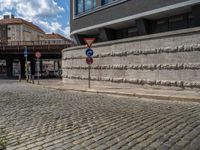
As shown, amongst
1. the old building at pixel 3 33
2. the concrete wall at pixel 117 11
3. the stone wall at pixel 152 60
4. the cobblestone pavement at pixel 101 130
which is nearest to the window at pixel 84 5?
the concrete wall at pixel 117 11

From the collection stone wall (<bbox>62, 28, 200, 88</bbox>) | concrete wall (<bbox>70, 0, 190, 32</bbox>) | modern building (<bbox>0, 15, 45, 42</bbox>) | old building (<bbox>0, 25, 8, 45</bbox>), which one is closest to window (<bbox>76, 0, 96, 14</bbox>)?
concrete wall (<bbox>70, 0, 190, 32</bbox>)

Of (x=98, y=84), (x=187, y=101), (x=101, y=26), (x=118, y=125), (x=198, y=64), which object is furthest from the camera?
(x=101, y=26)

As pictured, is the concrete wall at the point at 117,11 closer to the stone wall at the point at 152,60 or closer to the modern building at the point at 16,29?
the stone wall at the point at 152,60

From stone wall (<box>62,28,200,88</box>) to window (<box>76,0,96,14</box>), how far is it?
554 centimetres

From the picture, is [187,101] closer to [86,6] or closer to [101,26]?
[101,26]

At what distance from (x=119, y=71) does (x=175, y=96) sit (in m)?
6.13

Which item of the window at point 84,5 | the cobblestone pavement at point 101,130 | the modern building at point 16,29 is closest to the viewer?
the cobblestone pavement at point 101,130

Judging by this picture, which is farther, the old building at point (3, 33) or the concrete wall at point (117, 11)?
the old building at point (3, 33)

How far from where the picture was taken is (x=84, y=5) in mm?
22172

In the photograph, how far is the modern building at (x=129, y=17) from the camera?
47.5ft

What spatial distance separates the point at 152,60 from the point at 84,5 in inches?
460

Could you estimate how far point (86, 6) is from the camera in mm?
21875

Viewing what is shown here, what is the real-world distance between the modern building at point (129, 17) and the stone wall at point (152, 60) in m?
2.61

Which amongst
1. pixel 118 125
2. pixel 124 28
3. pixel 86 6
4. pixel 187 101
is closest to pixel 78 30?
pixel 86 6
